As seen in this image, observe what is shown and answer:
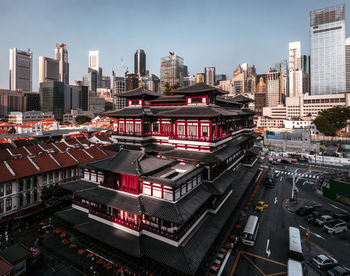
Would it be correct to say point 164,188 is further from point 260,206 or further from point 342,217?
point 342,217

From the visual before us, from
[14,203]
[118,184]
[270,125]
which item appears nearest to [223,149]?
[118,184]

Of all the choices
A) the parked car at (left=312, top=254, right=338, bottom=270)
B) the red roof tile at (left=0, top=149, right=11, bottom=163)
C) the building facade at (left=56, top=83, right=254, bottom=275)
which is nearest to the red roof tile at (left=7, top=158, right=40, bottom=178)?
the red roof tile at (left=0, top=149, right=11, bottom=163)

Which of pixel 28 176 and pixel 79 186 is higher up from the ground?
pixel 28 176

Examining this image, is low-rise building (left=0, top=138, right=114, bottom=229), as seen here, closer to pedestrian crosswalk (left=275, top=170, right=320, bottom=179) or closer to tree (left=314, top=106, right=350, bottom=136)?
pedestrian crosswalk (left=275, top=170, right=320, bottom=179)

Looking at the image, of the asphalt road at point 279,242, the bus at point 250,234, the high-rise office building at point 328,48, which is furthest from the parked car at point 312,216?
the high-rise office building at point 328,48

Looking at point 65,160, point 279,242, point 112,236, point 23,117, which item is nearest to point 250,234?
point 279,242

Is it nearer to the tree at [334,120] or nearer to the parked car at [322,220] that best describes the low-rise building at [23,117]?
the parked car at [322,220]

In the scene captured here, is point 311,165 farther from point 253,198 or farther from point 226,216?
point 226,216

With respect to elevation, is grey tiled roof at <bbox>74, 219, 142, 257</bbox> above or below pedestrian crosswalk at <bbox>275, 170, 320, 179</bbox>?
above
